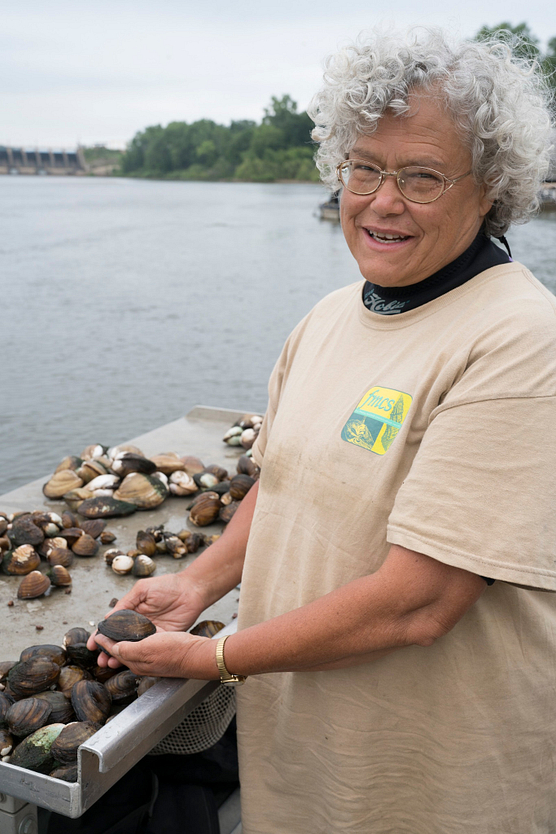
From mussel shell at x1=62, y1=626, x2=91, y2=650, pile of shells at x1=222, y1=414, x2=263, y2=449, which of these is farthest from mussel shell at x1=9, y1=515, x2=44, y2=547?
pile of shells at x1=222, y1=414, x2=263, y2=449

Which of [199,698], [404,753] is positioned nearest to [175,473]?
[199,698]

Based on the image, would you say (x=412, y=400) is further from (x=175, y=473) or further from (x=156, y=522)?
(x=175, y=473)

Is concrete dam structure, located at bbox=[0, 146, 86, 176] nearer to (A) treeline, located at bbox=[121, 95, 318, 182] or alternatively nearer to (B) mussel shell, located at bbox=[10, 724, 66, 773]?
(A) treeline, located at bbox=[121, 95, 318, 182]

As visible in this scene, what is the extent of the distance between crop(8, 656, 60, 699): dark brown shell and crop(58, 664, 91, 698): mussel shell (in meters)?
0.04

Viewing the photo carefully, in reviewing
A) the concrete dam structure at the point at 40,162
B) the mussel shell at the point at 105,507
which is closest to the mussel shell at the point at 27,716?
the mussel shell at the point at 105,507

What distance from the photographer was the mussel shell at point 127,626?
181 cm

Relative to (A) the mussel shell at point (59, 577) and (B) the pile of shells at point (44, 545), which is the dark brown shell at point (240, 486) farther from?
(A) the mussel shell at point (59, 577)

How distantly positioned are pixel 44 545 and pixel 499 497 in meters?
2.00

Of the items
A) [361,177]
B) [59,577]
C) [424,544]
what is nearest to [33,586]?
[59,577]

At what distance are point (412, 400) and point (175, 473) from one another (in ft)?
7.20

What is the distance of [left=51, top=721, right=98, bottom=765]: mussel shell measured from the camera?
5.43ft

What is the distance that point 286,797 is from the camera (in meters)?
1.80

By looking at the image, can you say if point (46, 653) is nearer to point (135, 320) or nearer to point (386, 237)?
point (386, 237)

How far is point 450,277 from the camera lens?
153 cm
